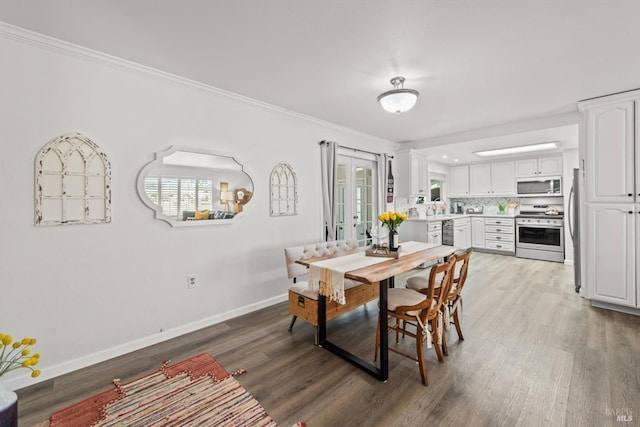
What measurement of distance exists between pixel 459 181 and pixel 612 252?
425cm

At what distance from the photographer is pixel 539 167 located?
5.98 metres

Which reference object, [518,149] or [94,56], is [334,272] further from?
[518,149]

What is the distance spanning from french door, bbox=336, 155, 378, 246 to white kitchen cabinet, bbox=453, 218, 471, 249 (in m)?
2.36

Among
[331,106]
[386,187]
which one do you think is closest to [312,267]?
[331,106]

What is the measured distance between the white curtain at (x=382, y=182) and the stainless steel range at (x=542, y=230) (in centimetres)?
332

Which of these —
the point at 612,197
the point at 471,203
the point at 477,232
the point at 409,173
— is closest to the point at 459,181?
the point at 471,203

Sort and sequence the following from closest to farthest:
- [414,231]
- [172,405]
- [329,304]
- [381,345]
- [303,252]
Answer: [172,405] < [381,345] < [329,304] < [303,252] < [414,231]

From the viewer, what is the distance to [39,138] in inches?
81.3

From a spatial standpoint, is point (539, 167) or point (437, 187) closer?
point (539, 167)

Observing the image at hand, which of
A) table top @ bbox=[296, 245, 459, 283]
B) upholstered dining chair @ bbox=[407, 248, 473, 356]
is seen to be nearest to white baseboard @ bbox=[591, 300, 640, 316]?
table top @ bbox=[296, 245, 459, 283]

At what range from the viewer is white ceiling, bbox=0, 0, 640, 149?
1.77 metres

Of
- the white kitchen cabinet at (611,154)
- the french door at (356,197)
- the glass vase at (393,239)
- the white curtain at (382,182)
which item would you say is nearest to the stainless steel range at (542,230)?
the white kitchen cabinet at (611,154)

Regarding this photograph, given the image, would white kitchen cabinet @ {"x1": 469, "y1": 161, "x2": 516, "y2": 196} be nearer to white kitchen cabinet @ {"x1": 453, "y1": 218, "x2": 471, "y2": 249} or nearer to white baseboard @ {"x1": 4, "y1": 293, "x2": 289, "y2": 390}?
white kitchen cabinet @ {"x1": 453, "y1": 218, "x2": 471, "y2": 249}

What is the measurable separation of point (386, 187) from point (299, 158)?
218cm
